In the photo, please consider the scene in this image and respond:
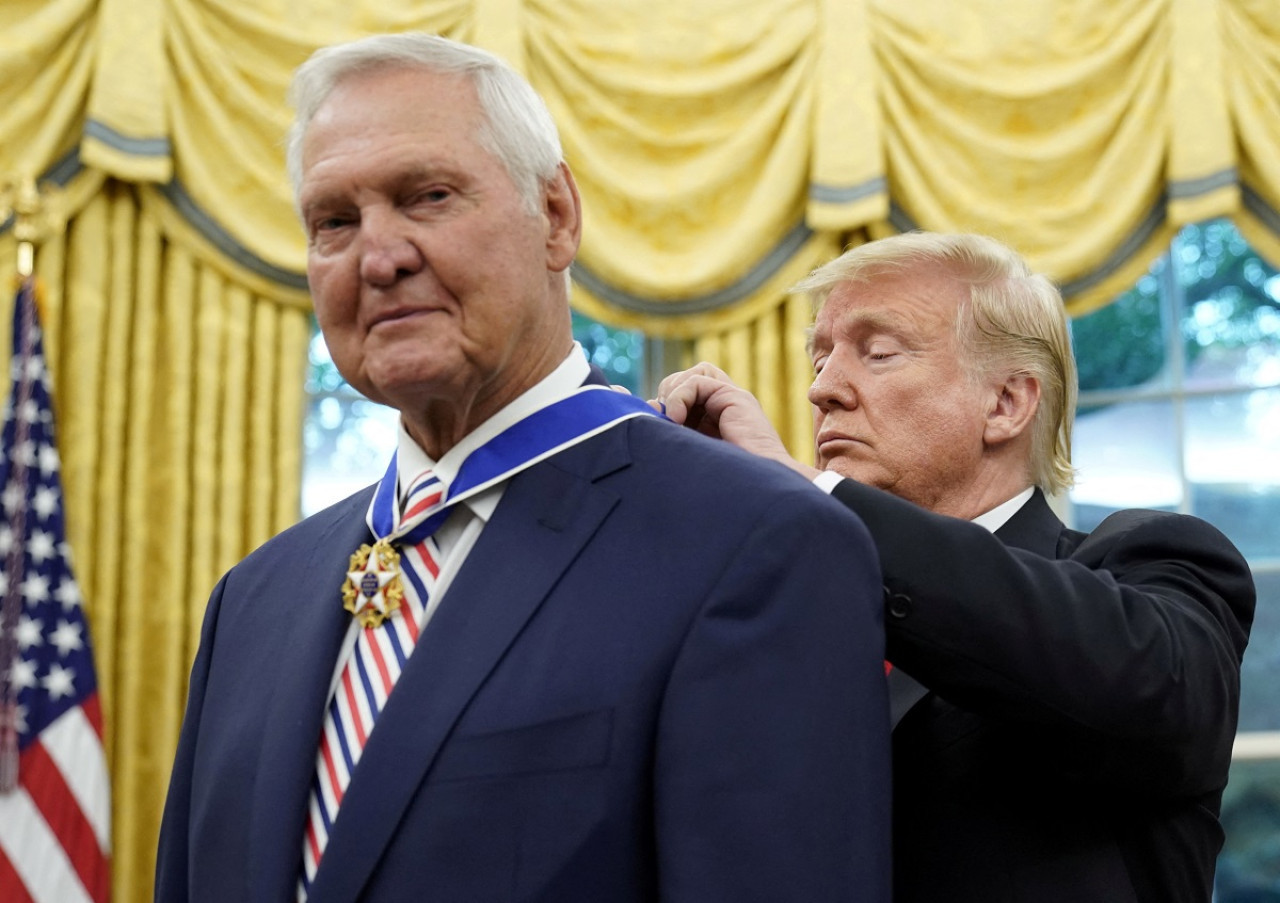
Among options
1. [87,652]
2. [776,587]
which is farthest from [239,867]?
[87,652]

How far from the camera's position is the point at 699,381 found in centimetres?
165

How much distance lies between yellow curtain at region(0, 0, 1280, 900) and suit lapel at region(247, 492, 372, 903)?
3.01m

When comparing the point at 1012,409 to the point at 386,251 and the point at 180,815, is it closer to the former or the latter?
the point at 386,251

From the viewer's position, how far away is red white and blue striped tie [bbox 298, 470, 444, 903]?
3.91 feet

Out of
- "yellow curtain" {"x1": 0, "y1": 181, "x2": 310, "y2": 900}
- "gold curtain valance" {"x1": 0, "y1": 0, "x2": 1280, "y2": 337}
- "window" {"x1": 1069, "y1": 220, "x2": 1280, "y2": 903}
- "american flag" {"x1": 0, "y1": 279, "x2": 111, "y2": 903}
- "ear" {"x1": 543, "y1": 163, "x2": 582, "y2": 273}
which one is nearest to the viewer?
"ear" {"x1": 543, "y1": 163, "x2": 582, "y2": 273}

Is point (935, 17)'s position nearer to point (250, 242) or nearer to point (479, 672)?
point (250, 242)

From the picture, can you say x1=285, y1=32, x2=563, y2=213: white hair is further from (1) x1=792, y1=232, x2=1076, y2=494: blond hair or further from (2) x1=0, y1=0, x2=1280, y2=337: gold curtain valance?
(2) x1=0, y1=0, x2=1280, y2=337: gold curtain valance

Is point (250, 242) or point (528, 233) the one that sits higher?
point (250, 242)

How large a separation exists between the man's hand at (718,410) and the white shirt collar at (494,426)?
0.76 ft

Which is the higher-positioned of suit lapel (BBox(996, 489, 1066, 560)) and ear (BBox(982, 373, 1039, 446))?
ear (BBox(982, 373, 1039, 446))

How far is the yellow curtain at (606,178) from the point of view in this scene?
4207 mm

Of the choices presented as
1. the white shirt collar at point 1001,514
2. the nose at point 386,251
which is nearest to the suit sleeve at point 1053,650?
the white shirt collar at point 1001,514

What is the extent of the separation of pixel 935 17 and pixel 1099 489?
153 cm

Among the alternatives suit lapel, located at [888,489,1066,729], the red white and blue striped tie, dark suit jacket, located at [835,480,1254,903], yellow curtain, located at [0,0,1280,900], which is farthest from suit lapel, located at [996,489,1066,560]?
yellow curtain, located at [0,0,1280,900]
